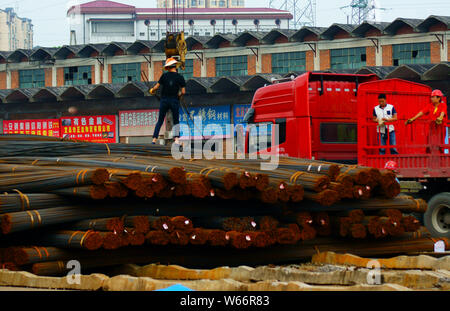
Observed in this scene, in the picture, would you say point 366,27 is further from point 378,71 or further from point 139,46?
point 139,46

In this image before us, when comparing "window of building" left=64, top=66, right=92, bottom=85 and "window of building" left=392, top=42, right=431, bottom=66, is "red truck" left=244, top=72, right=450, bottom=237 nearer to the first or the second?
"window of building" left=392, top=42, right=431, bottom=66

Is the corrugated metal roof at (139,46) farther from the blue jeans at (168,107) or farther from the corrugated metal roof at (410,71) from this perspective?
the blue jeans at (168,107)

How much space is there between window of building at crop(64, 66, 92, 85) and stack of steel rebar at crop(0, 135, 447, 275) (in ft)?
170

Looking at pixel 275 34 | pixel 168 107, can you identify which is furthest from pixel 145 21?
pixel 168 107

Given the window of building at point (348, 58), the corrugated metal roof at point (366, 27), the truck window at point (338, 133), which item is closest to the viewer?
the truck window at point (338, 133)

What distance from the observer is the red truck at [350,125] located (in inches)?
556

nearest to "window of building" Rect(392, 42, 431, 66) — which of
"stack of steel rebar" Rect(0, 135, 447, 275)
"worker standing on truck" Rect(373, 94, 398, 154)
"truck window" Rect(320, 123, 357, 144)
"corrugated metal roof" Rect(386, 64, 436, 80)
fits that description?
"corrugated metal roof" Rect(386, 64, 436, 80)

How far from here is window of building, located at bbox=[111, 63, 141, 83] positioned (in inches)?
2265

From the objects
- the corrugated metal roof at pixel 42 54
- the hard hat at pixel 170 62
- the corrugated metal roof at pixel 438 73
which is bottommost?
the hard hat at pixel 170 62

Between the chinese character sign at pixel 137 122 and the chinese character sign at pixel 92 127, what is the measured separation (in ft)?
2.62

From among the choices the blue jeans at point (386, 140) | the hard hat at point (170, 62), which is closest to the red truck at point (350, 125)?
the blue jeans at point (386, 140)
